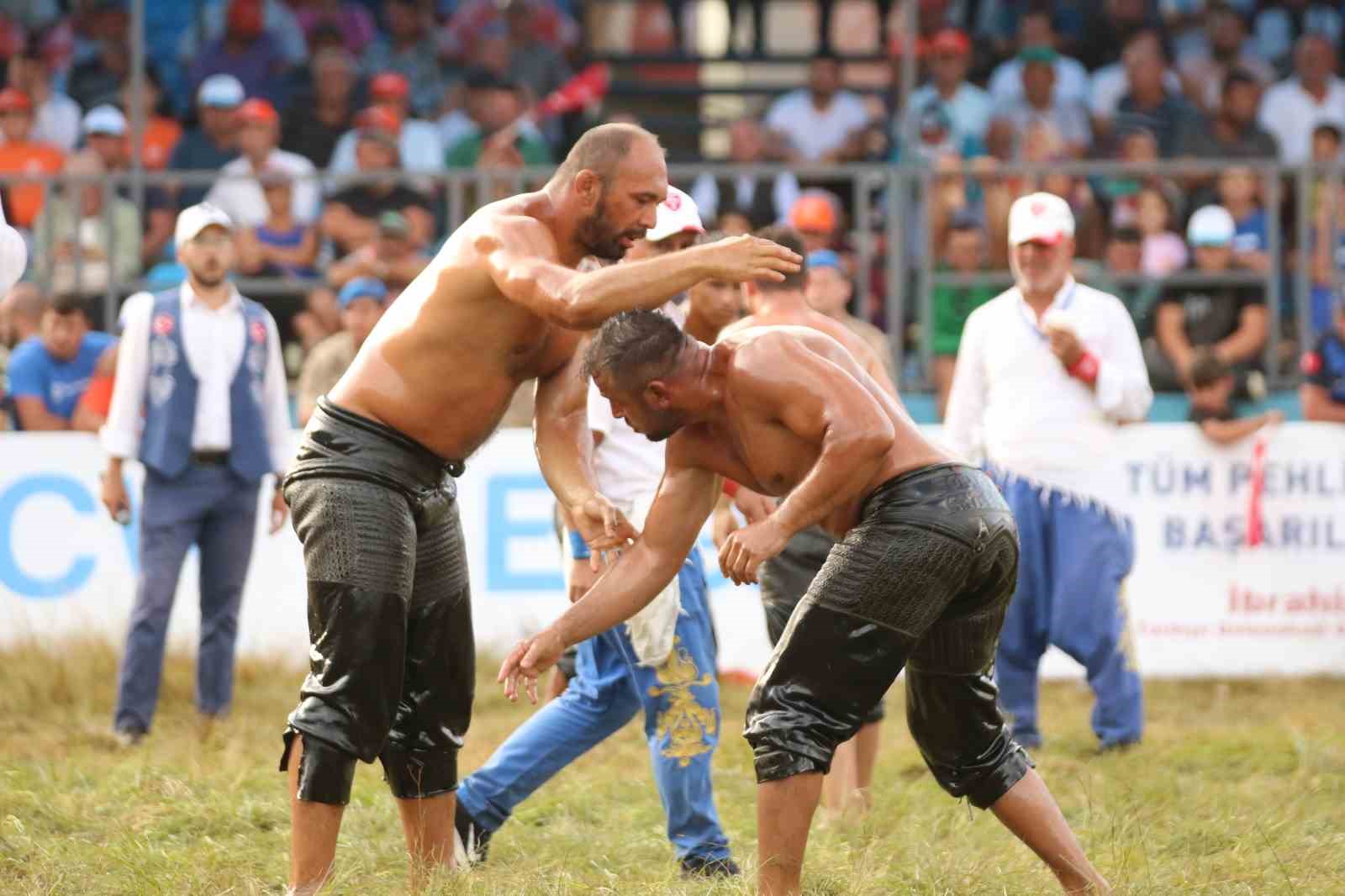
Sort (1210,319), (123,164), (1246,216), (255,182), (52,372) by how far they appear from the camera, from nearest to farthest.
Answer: (52,372) → (1210,319) → (1246,216) → (255,182) → (123,164)

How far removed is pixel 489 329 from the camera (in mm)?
5355

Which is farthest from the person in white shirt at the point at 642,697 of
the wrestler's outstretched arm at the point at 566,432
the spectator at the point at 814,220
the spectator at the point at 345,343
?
the spectator at the point at 345,343

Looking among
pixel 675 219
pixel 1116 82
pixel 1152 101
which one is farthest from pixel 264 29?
pixel 675 219

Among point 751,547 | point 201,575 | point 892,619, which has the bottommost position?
point 201,575

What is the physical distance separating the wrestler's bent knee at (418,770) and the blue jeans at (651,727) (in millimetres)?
504

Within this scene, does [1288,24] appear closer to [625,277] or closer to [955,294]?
[955,294]

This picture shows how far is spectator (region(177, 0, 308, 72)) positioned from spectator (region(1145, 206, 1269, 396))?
6.48 m

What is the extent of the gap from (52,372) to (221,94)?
3.03 m

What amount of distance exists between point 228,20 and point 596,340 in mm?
10049

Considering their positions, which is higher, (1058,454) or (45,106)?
(45,106)

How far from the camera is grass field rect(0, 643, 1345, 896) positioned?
5.75m

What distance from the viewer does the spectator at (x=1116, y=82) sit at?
14.2 m

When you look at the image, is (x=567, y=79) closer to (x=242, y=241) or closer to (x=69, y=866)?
(x=242, y=241)

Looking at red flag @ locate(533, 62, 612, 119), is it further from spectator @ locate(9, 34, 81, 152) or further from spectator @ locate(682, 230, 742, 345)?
spectator @ locate(682, 230, 742, 345)
